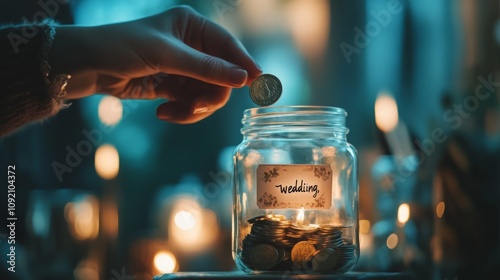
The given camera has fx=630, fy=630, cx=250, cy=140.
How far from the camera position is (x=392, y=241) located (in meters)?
1.64

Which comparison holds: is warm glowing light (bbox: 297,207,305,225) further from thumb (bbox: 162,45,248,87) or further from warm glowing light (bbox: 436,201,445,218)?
warm glowing light (bbox: 436,201,445,218)

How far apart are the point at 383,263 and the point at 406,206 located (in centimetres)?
16

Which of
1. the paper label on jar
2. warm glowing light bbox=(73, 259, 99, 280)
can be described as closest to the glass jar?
the paper label on jar

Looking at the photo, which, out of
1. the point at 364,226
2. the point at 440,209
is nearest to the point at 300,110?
the point at 364,226

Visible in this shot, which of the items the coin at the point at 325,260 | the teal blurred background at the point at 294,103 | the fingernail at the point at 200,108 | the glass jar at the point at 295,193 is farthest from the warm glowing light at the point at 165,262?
the coin at the point at 325,260

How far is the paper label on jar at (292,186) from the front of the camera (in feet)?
4.21

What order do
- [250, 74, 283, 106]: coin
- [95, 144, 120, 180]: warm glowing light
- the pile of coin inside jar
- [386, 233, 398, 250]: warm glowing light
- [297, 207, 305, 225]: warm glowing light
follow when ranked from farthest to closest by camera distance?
[386, 233, 398, 250]: warm glowing light
[95, 144, 120, 180]: warm glowing light
[250, 74, 283, 106]: coin
[297, 207, 305, 225]: warm glowing light
the pile of coin inside jar

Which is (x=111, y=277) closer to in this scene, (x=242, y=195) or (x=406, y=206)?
(x=242, y=195)

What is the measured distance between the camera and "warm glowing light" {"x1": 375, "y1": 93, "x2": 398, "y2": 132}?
1623 mm

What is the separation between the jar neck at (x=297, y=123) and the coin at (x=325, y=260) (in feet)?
0.87

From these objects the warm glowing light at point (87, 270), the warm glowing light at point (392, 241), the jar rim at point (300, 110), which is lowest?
the warm glowing light at point (87, 270)

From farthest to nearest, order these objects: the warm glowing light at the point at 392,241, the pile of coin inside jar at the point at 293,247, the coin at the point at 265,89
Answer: the warm glowing light at the point at 392,241
the coin at the point at 265,89
the pile of coin inside jar at the point at 293,247

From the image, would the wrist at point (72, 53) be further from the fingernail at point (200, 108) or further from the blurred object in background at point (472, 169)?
the blurred object in background at point (472, 169)

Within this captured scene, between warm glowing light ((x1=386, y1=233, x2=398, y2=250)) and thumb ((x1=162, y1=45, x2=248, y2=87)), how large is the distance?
582 millimetres
